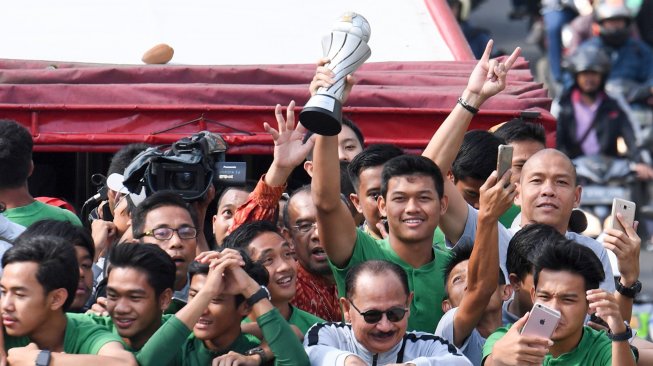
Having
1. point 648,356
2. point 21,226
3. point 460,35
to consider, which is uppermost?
point 460,35

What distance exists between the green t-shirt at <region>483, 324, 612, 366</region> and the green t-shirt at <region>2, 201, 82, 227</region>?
6.34 ft

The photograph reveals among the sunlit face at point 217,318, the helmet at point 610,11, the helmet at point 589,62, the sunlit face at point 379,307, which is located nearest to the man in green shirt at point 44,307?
the sunlit face at point 217,318

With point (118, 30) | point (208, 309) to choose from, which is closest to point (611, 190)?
point (118, 30)

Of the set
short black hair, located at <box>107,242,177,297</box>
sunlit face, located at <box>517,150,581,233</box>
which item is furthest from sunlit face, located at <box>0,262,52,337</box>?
sunlit face, located at <box>517,150,581,233</box>

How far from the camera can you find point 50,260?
6.47 m

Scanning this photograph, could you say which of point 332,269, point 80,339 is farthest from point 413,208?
point 80,339

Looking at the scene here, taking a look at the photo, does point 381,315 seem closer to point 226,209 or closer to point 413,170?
point 413,170

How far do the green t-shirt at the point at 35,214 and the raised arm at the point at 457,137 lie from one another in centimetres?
154

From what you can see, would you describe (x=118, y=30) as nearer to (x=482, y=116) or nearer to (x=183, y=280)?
(x=482, y=116)

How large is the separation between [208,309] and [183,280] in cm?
70

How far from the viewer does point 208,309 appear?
6.56 metres

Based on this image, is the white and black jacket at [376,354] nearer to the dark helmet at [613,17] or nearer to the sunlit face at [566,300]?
the sunlit face at [566,300]

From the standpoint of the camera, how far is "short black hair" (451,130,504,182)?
7.86m

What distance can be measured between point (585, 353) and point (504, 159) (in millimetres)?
771
